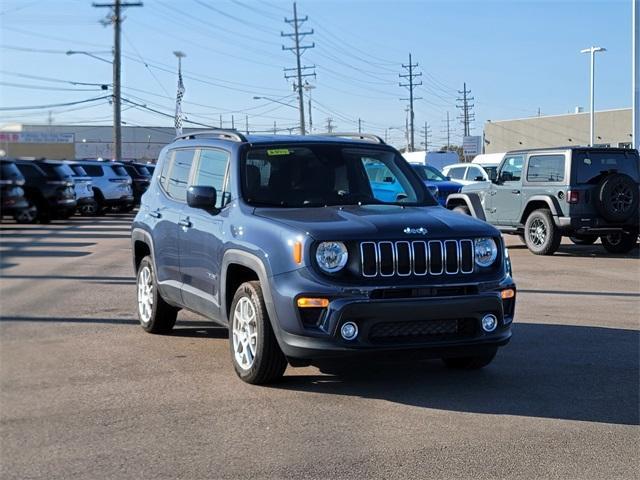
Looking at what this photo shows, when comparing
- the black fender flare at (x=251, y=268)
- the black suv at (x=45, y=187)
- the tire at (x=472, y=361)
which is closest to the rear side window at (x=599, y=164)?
the tire at (x=472, y=361)

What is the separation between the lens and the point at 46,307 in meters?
8.24

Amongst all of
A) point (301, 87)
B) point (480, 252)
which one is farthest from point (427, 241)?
point (301, 87)

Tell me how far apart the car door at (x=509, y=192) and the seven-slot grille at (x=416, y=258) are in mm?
11344

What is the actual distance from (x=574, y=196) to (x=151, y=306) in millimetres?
10020

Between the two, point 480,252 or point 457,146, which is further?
point 457,146

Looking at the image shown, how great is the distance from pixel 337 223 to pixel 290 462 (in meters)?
1.86

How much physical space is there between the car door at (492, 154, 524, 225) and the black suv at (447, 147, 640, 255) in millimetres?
21

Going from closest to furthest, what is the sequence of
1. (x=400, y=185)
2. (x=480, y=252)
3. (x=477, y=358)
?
(x=480, y=252) < (x=477, y=358) < (x=400, y=185)

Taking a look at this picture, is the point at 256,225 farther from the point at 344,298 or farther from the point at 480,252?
the point at 480,252

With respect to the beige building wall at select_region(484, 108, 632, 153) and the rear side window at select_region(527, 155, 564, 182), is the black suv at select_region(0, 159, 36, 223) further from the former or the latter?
the beige building wall at select_region(484, 108, 632, 153)

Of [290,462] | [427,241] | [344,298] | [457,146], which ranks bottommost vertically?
[290,462]

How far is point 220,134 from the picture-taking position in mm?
7223

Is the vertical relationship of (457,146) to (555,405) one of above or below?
above

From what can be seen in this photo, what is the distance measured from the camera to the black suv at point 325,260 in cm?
555
